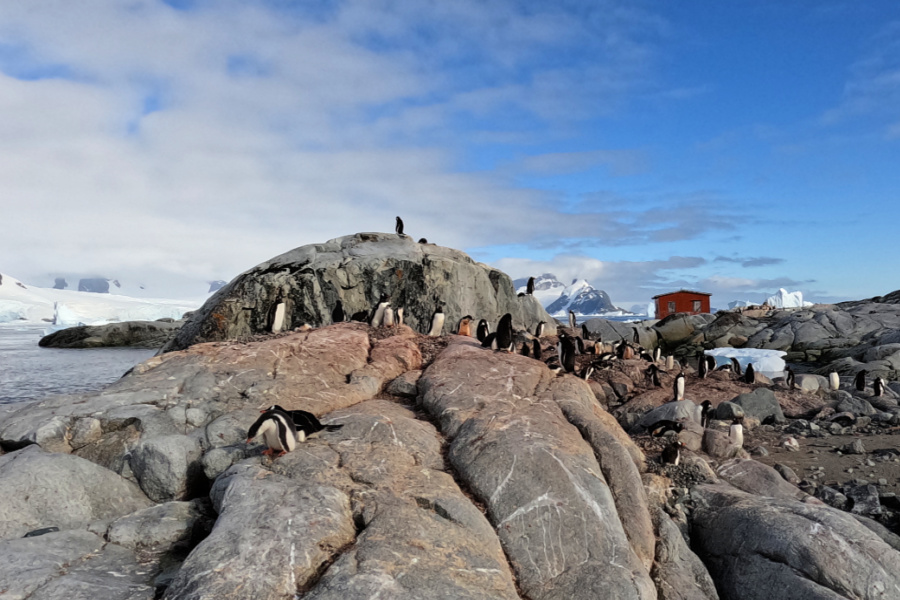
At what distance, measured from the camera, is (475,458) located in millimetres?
7039

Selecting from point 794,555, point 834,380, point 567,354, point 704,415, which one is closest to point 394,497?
point 794,555

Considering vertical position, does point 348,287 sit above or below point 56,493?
above

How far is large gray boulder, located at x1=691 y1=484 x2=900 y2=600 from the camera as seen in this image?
20.7 feet

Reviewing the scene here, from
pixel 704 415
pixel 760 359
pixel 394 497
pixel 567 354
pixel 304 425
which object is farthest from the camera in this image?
pixel 760 359

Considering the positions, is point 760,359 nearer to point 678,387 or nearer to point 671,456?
point 678,387

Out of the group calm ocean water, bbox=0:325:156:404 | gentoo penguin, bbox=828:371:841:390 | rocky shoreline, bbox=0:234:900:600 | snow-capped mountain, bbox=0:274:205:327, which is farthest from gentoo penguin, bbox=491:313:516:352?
snow-capped mountain, bbox=0:274:205:327

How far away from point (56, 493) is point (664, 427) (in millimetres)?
10927

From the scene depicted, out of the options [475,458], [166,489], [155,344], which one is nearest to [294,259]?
[166,489]

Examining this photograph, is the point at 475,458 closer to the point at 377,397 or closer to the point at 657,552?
the point at 657,552

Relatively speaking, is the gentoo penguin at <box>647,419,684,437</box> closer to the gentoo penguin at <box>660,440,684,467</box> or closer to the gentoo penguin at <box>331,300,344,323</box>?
the gentoo penguin at <box>660,440,684,467</box>

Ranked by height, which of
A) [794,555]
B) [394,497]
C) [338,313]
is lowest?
[794,555]

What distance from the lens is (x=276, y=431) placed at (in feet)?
22.8

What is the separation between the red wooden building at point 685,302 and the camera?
5888 cm

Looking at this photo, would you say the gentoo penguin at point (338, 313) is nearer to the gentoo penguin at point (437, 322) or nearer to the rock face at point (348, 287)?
the rock face at point (348, 287)
